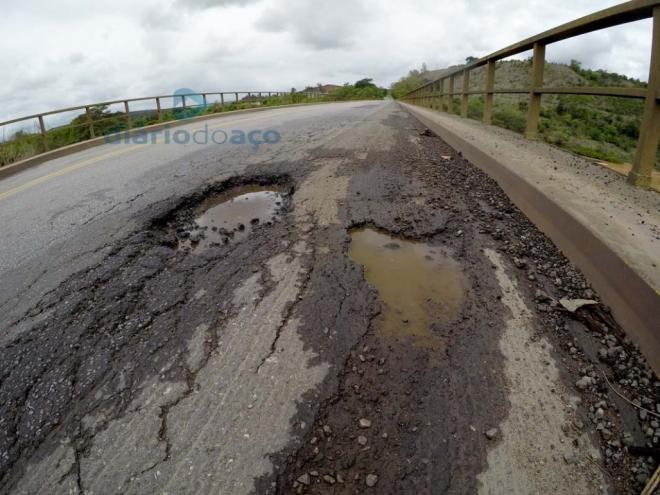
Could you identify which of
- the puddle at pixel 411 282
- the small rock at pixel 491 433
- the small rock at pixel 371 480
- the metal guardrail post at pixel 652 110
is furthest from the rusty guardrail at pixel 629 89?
the small rock at pixel 371 480

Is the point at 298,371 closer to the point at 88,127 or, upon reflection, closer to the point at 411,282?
the point at 411,282

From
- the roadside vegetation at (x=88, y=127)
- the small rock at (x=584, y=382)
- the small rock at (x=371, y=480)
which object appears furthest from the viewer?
the roadside vegetation at (x=88, y=127)

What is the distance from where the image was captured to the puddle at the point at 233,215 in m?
3.58

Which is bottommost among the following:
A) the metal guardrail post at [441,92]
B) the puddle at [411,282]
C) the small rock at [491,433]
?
→ the small rock at [491,433]

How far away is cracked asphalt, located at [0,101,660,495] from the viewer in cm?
154

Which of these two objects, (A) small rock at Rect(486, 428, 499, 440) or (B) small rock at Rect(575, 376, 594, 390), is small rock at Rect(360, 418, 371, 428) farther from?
(B) small rock at Rect(575, 376, 594, 390)

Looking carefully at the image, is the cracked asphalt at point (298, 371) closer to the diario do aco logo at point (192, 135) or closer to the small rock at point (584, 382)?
the small rock at point (584, 382)

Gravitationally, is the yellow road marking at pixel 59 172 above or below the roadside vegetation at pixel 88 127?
below

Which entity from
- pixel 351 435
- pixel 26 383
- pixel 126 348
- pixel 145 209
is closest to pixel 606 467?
pixel 351 435

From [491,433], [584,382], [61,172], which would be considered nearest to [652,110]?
A: [584,382]

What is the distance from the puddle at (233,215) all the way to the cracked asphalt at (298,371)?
170mm

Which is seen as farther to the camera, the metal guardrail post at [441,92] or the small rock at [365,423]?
the metal guardrail post at [441,92]

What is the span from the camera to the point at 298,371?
6.53ft

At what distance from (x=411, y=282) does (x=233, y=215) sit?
214cm
